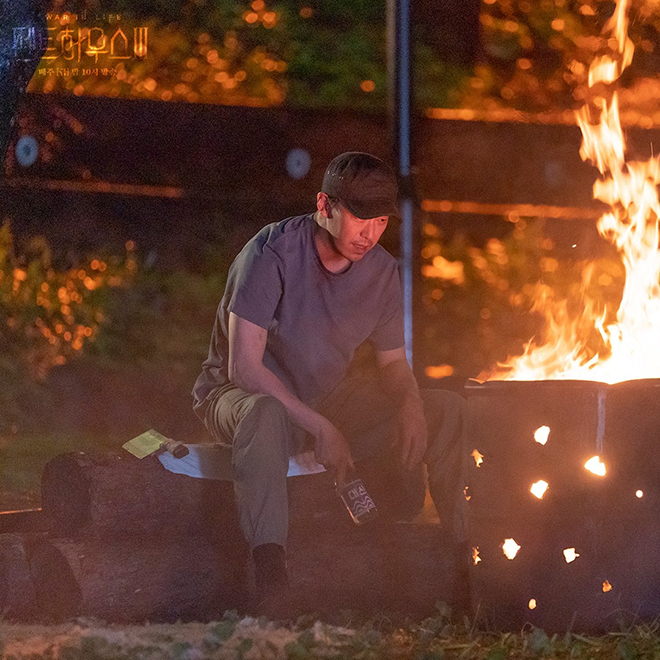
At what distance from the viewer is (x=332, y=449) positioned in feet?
13.8

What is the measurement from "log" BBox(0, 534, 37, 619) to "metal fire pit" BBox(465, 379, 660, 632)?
1.76 m

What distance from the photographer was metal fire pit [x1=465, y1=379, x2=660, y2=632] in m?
3.96

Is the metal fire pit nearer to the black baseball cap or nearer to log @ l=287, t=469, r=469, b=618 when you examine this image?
log @ l=287, t=469, r=469, b=618

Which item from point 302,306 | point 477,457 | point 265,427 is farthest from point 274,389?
point 477,457

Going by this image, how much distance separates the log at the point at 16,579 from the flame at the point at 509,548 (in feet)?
5.89

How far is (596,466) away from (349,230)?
1.29m

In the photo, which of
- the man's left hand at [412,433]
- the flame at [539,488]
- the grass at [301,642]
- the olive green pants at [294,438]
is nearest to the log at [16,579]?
the grass at [301,642]

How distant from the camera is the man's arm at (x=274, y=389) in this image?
165 inches

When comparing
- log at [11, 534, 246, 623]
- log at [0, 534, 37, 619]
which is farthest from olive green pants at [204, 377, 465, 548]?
log at [0, 534, 37, 619]

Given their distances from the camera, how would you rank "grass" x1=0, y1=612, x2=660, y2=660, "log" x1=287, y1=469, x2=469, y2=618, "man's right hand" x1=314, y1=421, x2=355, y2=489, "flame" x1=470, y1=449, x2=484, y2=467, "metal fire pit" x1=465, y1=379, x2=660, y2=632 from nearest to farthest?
"grass" x1=0, y1=612, x2=660, y2=660 → "metal fire pit" x1=465, y1=379, x2=660, y2=632 → "flame" x1=470, y1=449, x2=484, y2=467 → "man's right hand" x1=314, y1=421, x2=355, y2=489 → "log" x1=287, y1=469, x2=469, y2=618

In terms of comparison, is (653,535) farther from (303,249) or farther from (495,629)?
(303,249)

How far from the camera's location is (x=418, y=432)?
4.38m

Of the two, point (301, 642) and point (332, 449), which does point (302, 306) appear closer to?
point (332, 449)

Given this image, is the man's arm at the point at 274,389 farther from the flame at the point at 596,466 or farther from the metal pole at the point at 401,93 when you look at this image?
the metal pole at the point at 401,93
